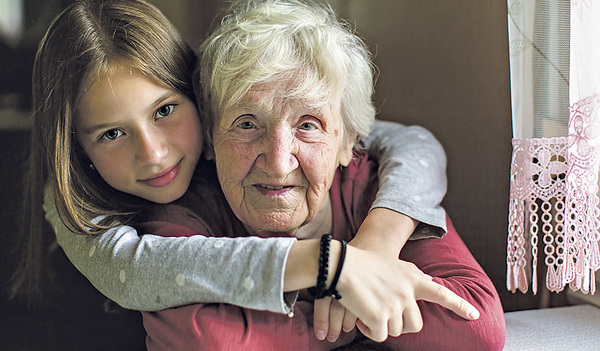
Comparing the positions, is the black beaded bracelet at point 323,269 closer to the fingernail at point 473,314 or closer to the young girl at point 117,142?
the young girl at point 117,142

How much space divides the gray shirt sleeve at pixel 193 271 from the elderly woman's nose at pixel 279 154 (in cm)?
17

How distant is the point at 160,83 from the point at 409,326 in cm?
74

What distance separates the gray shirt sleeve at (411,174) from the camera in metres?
1.21

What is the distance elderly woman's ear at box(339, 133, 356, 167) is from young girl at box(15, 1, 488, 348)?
0.14 m

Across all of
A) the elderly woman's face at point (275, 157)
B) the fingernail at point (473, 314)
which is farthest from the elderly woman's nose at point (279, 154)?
the fingernail at point (473, 314)

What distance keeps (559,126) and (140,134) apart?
874 mm

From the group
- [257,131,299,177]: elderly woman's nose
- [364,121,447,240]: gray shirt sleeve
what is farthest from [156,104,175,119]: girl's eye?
[364,121,447,240]: gray shirt sleeve

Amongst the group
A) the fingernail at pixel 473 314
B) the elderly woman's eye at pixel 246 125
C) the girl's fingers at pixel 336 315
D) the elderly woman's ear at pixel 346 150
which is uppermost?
the elderly woman's eye at pixel 246 125

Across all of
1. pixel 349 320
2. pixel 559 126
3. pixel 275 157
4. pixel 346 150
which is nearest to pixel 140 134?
pixel 275 157

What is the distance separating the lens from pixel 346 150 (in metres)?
1.34

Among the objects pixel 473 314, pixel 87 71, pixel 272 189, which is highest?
Answer: pixel 87 71

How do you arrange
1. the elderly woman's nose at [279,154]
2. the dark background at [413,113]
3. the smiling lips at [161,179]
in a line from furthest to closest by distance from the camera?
the dark background at [413,113], the smiling lips at [161,179], the elderly woman's nose at [279,154]

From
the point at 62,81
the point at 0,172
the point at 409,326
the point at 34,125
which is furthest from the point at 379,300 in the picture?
the point at 0,172

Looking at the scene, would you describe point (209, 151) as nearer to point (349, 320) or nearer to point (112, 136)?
point (112, 136)
